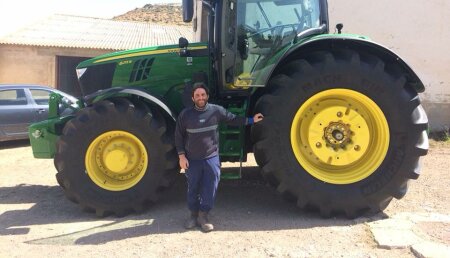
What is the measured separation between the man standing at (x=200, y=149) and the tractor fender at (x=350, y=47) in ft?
2.66

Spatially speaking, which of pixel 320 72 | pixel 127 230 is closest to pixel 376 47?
pixel 320 72

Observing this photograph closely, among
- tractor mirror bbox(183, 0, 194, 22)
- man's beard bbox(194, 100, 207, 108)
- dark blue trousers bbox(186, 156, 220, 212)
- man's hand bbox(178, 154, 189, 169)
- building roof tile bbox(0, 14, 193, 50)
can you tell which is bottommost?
dark blue trousers bbox(186, 156, 220, 212)

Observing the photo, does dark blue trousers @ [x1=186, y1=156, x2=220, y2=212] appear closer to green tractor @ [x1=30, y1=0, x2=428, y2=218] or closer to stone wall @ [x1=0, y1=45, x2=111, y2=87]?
green tractor @ [x1=30, y1=0, x2=428, y2=218]

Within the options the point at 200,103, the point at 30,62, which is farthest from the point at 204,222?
the point at 30,62

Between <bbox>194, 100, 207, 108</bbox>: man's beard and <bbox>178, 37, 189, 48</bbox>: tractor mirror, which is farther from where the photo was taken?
<bbox>178, 37, 189, 48</bbox>: tractor mirror

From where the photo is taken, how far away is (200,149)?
425 cm

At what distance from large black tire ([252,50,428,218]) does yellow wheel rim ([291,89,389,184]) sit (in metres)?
0.02

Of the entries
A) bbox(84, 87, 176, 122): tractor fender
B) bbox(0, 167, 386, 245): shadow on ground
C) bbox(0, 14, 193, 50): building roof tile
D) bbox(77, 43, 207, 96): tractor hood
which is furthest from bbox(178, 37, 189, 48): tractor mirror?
bbox(0, 14, 193, 50): building roof tile

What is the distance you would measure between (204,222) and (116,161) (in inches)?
46.4

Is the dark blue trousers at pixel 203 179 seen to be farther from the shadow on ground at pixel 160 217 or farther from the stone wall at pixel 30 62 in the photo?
the stone wall at pixel 30 62

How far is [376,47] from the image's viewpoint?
177 inches

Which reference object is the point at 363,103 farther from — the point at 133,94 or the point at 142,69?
the point at 142,69

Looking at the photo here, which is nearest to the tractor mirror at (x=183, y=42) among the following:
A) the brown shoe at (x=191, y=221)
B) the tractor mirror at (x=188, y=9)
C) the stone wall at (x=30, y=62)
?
the tractor mirror at (x=188, y=9)

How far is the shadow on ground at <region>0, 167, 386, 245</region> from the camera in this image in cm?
427
